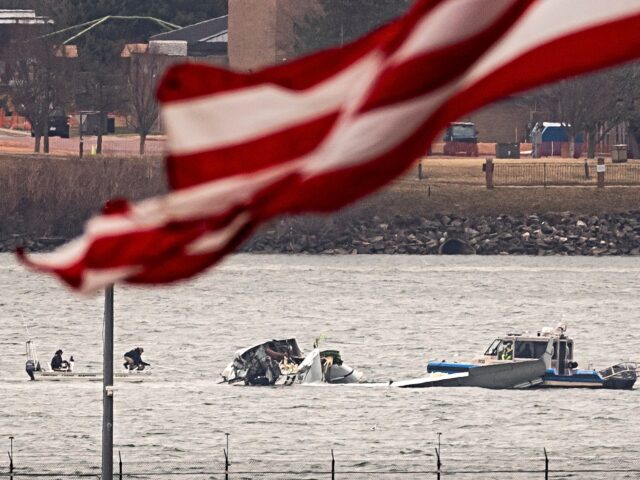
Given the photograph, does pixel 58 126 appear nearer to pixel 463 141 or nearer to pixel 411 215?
pixel 463 141

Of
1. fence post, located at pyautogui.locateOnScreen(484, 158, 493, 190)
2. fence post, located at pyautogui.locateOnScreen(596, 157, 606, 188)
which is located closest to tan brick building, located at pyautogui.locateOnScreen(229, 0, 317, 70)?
fence post, located at pyautogui.locateOnScreen(484, 158, 493, 190)

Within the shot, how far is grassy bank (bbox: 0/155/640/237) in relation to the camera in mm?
103375

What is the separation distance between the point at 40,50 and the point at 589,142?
126ft

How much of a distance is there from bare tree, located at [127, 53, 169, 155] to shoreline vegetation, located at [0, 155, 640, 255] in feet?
22.8

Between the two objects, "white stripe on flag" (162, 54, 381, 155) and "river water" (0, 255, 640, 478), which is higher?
"white stripe on flag" (162, 54, 381, 155)

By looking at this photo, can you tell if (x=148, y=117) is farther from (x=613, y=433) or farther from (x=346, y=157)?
(x=346, y=157)

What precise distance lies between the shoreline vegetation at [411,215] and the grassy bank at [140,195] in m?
0.06

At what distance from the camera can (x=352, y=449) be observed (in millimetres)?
43906

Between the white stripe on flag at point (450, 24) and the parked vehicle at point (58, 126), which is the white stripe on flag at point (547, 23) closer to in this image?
the white stripe on flag at point (450, 24)

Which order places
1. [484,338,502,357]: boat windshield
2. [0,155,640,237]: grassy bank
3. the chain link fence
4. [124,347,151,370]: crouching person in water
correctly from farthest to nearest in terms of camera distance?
1. [0,155,640,237]: grassy bank
2. [124,347,151,370]: crouching person in water
3. [484,338,502,357]: boat windshield
4. the chain link fence

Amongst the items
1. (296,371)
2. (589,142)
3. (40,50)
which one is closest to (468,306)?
(296,371)

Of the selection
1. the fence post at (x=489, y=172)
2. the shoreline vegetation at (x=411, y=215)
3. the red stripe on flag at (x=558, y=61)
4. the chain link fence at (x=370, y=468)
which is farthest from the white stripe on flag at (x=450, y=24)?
the shoreline vegetation at (x=411, y=215)

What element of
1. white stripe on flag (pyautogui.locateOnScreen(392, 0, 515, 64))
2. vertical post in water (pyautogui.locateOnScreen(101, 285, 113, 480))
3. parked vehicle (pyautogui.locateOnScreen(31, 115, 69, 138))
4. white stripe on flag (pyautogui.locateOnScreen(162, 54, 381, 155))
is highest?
parked vehicle (pyautogui.locateOnScreen(31, 115, 69, 138))

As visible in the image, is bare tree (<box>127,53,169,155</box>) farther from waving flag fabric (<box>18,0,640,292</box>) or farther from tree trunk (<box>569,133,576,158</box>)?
waving flag fabric (<box>18,0,640,292</box>)
